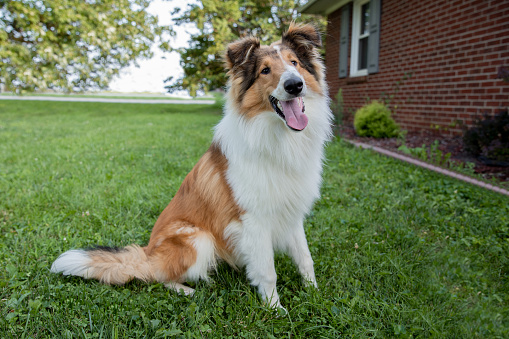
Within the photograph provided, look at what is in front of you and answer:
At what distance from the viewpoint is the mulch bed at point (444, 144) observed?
4684mm

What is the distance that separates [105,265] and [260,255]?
116cm

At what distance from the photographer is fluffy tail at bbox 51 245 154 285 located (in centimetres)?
238

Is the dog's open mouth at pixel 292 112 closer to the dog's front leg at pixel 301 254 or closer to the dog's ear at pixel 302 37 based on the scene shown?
the dog's ear at pixel 302 37

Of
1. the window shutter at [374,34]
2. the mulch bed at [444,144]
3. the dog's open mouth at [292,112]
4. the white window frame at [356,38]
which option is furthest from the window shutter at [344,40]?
the dog's open mouth at [292,112]

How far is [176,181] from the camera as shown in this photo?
477 cm

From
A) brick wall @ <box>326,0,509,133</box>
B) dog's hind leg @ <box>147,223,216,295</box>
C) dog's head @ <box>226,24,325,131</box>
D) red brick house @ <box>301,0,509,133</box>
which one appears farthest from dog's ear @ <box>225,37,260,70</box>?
brick wall @ <box>326,0,509,133</box>

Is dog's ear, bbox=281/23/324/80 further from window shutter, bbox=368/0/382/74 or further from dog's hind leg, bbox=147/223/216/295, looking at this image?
window shutter, bbox=368/0/382/74

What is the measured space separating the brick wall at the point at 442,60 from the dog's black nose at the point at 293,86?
15.1ft

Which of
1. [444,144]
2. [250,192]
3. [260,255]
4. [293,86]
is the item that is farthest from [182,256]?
[444,144]

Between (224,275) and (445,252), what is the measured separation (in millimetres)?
1986

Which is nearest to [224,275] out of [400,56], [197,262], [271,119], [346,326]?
[197,262]

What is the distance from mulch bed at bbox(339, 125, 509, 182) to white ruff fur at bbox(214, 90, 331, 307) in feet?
11.3

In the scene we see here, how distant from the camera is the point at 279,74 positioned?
7.53 feet

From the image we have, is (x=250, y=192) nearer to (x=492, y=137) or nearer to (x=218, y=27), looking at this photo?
(x=492, y=137)
